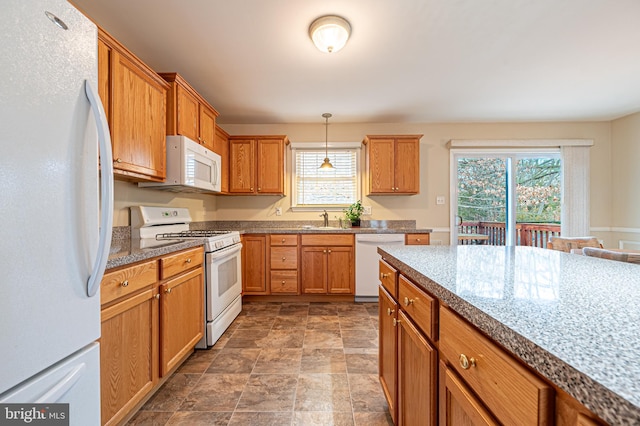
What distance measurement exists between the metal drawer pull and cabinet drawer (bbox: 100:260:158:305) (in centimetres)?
140

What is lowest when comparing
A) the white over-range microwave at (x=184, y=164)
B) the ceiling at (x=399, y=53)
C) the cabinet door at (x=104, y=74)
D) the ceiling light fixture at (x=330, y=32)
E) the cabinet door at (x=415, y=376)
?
the cabinet door at (x=415, y=376)

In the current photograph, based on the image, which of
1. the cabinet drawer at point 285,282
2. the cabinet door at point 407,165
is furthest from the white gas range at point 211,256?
the cabinet door at point 407,165

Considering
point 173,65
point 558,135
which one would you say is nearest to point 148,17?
point 173,65

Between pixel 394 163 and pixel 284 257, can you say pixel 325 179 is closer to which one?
pixel 394 163

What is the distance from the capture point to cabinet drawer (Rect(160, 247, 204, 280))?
1.67 metres

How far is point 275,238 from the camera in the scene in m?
A: 3.38

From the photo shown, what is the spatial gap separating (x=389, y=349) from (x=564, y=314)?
979 mm

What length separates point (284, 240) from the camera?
3375mm

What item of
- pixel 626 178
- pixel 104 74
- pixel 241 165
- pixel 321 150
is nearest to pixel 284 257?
pixel 241 165

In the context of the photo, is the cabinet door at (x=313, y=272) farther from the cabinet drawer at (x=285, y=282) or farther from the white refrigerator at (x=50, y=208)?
the white refrigerator at (x=50, y=208)

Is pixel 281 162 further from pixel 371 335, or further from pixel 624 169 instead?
pixel 624 169

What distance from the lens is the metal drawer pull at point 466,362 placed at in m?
0.62

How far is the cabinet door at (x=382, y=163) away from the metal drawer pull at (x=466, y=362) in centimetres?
317
